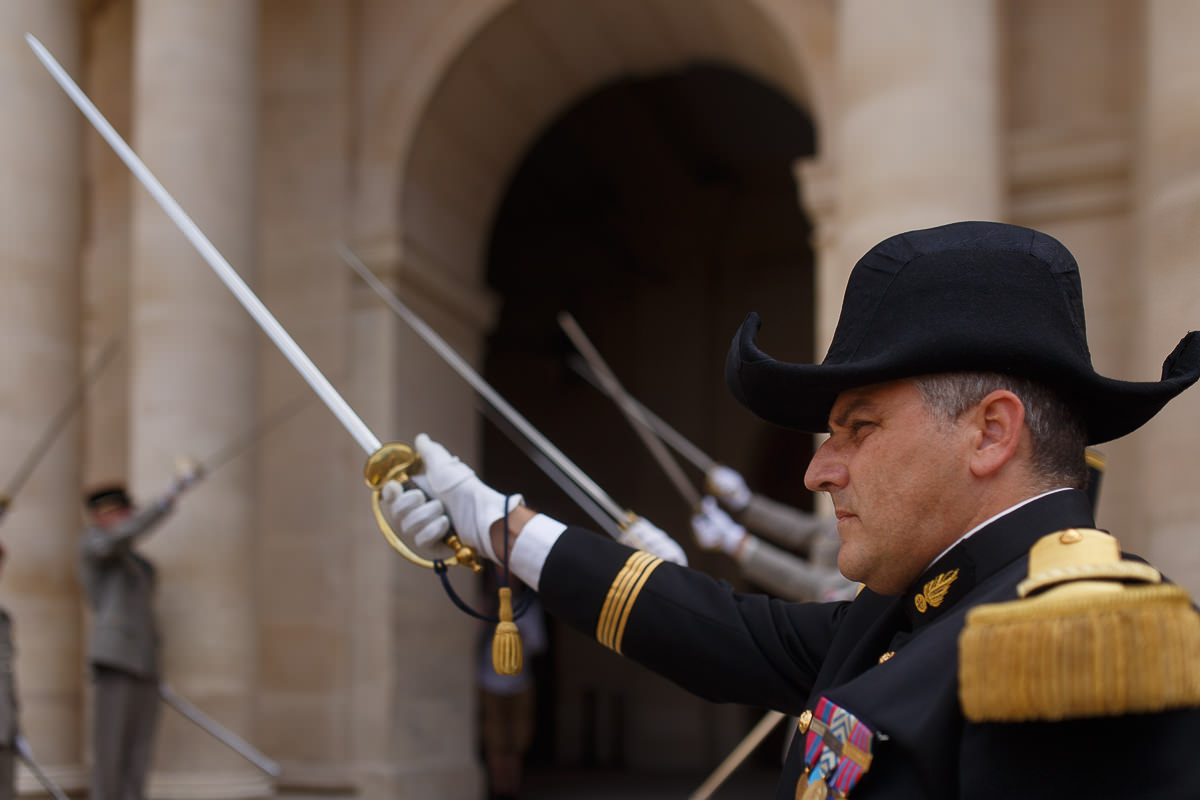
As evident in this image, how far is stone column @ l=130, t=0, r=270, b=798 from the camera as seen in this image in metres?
7.16

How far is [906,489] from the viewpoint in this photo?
165cm

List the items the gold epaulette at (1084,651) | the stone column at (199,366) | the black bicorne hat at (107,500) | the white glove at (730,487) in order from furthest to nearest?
the white glove at (730,487), the stone column at (199,366), the black bicorne hat at (107,500), the gold epaulette at (1084,651)

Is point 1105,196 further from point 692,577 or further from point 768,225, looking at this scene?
point 768,225

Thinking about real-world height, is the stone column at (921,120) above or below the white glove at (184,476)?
above

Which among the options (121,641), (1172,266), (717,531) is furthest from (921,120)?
(121,641)

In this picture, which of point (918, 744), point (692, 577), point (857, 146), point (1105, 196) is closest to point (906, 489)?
point (918, 744)

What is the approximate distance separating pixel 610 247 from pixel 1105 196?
903cm

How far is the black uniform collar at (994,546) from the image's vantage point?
5.10 ft

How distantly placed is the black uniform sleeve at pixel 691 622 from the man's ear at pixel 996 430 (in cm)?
62

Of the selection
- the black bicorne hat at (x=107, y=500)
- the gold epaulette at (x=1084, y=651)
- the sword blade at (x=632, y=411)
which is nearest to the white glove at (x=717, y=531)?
the sword blade at (x=632, y=411)

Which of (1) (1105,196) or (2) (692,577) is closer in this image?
(2) (692,577)

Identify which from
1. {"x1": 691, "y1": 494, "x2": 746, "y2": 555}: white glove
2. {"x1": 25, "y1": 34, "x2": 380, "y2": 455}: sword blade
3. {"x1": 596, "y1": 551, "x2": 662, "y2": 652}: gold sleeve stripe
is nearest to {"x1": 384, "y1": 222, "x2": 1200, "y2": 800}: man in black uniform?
{"x1": 596, "y1": 551, "x2": 662, "y2": 652}: gold sleeve stripe

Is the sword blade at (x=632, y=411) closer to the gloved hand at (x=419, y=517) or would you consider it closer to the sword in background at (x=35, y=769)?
the sword in background at (x=35, y=769)

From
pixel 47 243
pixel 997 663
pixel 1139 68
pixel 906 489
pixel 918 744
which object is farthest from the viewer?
pixel 47 243
